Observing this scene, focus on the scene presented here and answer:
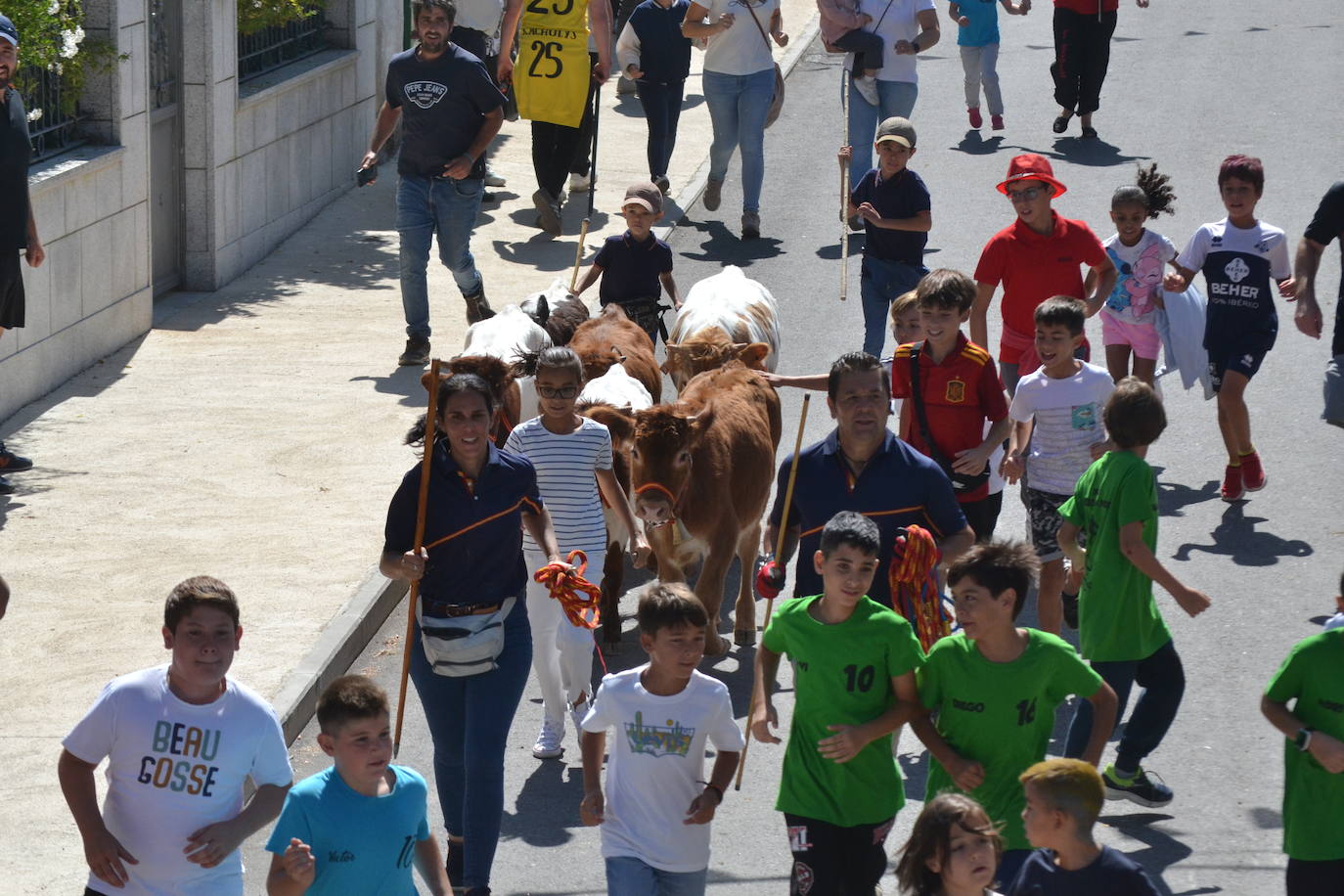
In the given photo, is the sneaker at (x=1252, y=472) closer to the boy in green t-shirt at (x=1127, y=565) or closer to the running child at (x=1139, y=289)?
the running child at (x=1139, y=289)

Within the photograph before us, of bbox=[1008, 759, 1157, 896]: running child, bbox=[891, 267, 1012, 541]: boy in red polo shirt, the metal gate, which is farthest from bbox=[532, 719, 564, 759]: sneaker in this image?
the metal gate

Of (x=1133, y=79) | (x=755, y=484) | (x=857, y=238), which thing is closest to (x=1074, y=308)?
(x=755, y=484)

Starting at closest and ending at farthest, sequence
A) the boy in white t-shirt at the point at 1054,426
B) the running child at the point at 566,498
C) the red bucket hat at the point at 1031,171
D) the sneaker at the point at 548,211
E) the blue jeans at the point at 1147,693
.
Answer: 1. the blue jeans at the point at 1147,693
2. the running child at the point at 566,498
3. the boy in white t-shirt at the point at 1054,426
4. the red bucket hat at the point at 1031,171
5. the sneaker at the point at 548,211

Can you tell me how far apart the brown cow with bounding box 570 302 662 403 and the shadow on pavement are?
123 inches

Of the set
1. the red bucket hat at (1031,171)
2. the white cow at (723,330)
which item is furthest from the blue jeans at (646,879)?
the red bucket hat at (1031,171)

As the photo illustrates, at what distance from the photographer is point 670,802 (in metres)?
5.78

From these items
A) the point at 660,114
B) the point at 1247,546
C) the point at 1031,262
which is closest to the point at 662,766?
the point at 1031,262

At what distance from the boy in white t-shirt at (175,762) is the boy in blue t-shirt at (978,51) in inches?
615

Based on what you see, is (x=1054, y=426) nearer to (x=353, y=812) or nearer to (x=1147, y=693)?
(x=1147, y=693)

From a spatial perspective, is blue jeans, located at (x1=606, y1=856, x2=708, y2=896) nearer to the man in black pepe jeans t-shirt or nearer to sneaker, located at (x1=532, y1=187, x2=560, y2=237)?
the man in black pepe jeans t-shirt

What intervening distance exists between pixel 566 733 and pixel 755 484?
1.71m

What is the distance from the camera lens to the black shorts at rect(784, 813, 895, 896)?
5.90 metres

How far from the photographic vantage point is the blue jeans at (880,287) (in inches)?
457

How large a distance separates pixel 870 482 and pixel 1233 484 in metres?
4.96
